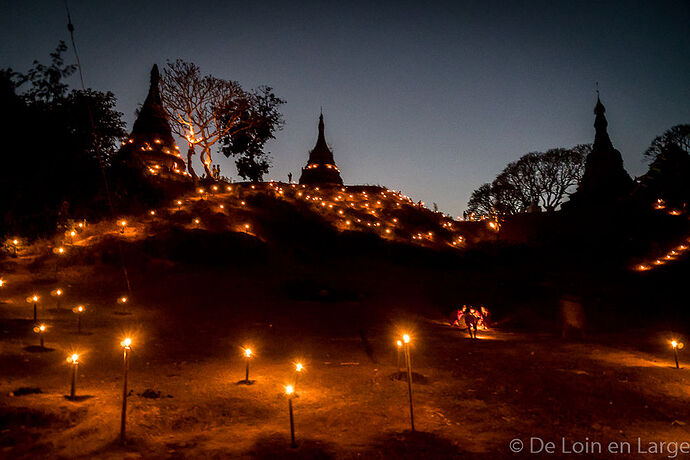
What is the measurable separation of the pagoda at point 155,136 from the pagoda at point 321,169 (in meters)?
16.6

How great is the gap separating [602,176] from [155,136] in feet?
168

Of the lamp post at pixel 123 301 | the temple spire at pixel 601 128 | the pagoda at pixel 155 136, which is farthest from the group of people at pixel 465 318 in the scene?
the temple spire at pixel 601 128

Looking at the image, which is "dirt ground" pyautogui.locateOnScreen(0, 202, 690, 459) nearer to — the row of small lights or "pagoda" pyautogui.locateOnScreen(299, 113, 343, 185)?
the row of small lights

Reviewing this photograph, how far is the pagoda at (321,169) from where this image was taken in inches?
1948

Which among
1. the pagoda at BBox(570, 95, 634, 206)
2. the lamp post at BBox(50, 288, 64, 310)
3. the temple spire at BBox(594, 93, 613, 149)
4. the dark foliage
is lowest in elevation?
the lamp post at BBox(50, 288, 64, 310)

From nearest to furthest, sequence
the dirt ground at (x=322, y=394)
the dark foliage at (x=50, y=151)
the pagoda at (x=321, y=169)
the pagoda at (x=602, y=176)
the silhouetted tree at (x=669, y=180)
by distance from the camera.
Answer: the dirt ground at (x=322, y=394), the dark foliage at (x=50, y=151), the silhouetted tree at (x=669, y=180), the pagoda at (x=602, y=176), the pagoda at (x=321, y=169)

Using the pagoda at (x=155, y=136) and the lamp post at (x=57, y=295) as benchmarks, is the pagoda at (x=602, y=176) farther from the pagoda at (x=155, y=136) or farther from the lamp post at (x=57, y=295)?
the lamp post at (x=57, y=295)

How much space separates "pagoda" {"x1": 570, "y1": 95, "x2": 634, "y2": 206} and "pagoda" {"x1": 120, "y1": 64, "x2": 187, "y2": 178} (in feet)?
152

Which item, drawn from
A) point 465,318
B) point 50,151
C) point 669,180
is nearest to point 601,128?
point 669,180

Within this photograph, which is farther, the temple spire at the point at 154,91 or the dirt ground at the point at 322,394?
the temple spire at the point at 154,91

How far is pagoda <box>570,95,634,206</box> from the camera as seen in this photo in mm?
43406

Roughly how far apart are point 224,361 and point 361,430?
5.23 metres

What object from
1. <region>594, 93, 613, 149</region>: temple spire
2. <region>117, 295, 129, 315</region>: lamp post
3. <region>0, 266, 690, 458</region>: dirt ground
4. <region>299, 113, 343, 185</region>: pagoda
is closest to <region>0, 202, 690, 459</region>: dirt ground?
<region>0, 266, 690, 458</region>: dirt ground

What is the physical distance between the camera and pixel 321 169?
50.1 meters
